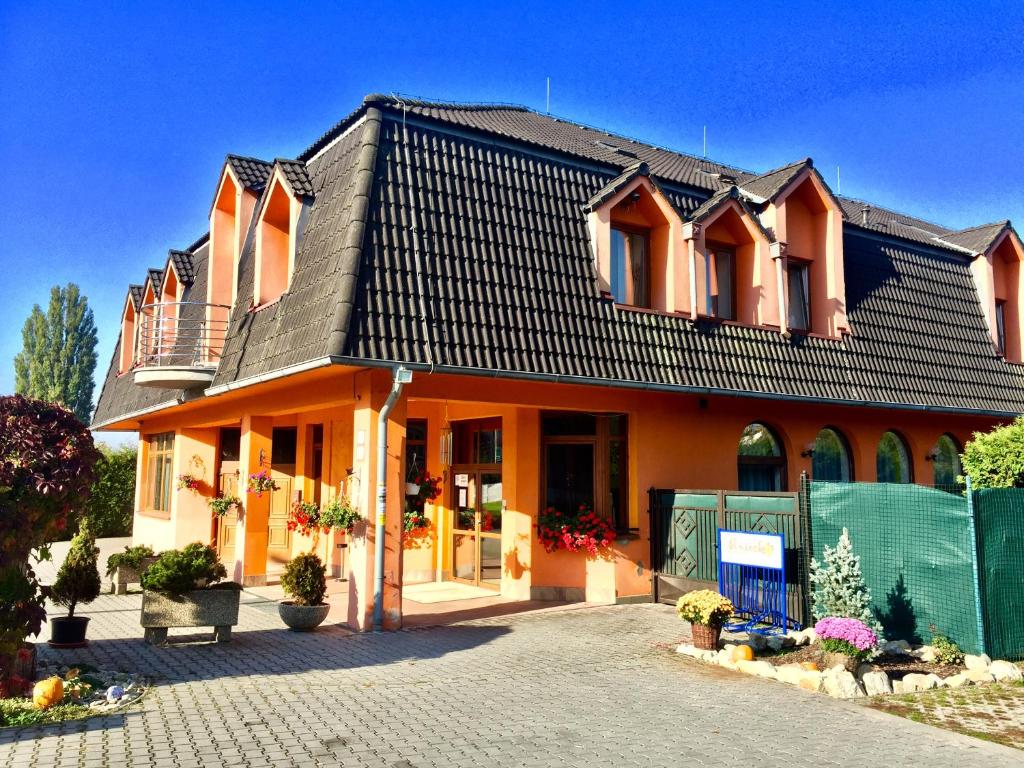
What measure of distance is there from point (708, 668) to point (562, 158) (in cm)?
817

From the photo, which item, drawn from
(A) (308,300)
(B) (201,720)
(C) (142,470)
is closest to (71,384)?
(C) (142,470)

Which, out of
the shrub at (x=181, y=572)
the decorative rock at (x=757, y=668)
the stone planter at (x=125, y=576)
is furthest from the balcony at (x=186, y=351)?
the decorative rock at (x=757, y=668)

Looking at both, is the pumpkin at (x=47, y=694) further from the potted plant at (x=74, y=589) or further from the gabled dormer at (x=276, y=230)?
the gabled dormer at (x=276, y=230)

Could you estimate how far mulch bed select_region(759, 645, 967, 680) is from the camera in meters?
8.65

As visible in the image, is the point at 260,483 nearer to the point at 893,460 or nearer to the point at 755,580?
the point at 755,580

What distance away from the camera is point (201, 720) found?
21.6 ft

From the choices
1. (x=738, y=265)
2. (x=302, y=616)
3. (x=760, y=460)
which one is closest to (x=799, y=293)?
(x=738, y=265)

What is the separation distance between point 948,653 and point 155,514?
60.4 feet

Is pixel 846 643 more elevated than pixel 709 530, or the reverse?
pixel 709 530

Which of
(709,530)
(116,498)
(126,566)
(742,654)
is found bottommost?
(742,654)

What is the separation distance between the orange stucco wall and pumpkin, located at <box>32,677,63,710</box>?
13.5ft

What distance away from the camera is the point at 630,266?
44.5 ft

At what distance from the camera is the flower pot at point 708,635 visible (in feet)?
30.6

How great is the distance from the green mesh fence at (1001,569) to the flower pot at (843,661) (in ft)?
5.99
